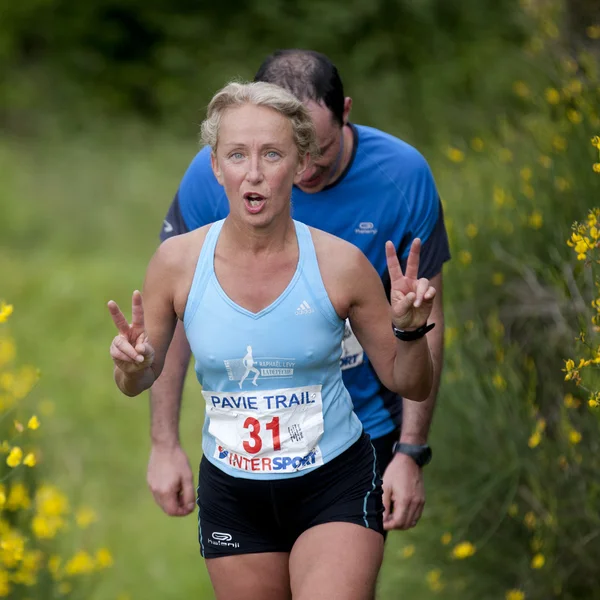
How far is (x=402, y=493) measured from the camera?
3.21 m

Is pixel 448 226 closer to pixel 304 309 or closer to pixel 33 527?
pixel 33 527

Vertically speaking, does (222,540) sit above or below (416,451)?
below

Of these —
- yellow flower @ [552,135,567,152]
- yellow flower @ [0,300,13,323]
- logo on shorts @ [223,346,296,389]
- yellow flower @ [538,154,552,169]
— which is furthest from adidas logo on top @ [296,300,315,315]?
yellow flower @ [538,154,552,169]

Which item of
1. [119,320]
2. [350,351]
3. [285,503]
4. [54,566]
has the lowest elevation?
[54,566]

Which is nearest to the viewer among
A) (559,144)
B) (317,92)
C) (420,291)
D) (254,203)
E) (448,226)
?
(420,291)

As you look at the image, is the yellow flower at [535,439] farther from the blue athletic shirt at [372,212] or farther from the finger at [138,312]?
the finger at [138,312]

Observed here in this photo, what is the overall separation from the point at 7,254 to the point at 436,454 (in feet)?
21.7

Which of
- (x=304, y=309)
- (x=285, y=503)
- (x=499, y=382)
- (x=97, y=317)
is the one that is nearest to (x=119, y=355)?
(x=304, y=309)

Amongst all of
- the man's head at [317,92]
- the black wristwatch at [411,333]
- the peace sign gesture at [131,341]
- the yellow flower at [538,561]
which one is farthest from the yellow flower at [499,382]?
the peace sign gesture at [131,341]

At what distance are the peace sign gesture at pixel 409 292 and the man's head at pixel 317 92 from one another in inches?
22.0

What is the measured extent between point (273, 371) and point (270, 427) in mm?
134

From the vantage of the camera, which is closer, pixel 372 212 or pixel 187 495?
pixel 187 495

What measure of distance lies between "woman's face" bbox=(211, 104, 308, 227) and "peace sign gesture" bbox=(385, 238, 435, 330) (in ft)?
→ 0.94

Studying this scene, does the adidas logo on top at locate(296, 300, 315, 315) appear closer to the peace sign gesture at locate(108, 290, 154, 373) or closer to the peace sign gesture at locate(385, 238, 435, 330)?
the peace sign gesture at locate(385, 238, 435, 330)
